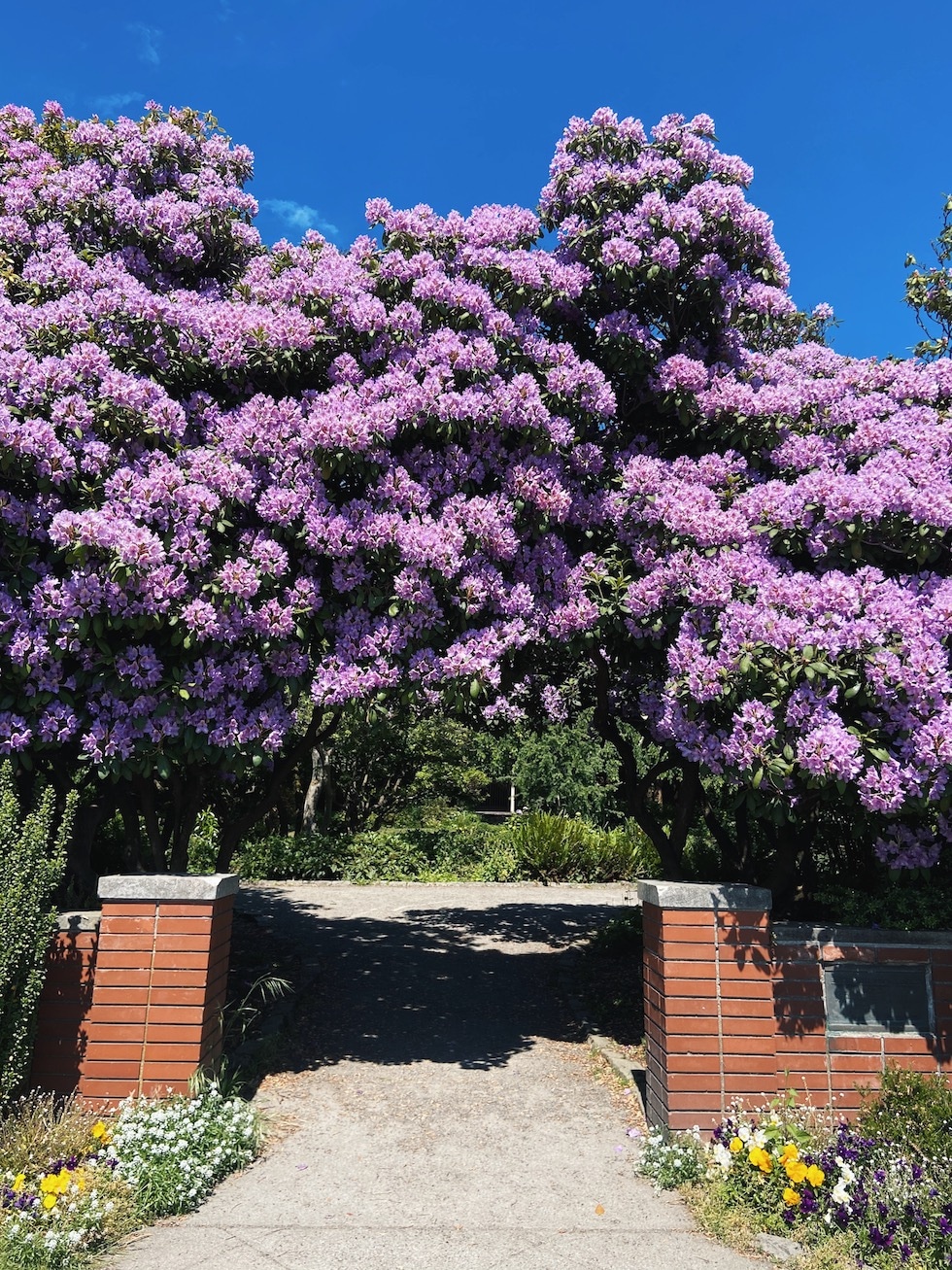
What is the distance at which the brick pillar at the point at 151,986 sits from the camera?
186 inches

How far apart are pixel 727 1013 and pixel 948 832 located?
156cm

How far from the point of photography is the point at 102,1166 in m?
4.18

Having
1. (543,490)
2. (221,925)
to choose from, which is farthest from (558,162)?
(221,925)

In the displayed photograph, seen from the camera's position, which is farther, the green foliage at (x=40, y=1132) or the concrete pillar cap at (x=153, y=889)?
the concrete pillar cap at (x=153, y=889)

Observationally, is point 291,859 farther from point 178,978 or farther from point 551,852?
point 178,978

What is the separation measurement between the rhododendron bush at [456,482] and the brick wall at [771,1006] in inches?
23.7

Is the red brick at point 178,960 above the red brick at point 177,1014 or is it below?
above

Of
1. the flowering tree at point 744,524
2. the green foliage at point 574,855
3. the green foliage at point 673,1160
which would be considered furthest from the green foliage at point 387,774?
the green foliage at point 673,1160

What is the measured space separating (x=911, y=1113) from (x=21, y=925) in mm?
4619

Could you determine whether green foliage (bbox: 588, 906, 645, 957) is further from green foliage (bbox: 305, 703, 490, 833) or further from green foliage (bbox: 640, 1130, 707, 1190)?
green foliage (bbox: 305, 703, 490, 833)

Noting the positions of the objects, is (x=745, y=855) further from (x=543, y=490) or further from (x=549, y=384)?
(x=549, y=384)

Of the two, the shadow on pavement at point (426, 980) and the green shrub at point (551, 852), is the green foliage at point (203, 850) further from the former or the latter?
the green shrub at point (551, 852)

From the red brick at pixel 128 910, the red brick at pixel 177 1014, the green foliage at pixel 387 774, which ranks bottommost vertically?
the red brick at pixel 177 1014

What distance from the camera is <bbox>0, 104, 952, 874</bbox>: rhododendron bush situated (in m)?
4.83
